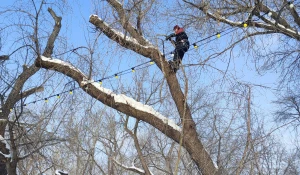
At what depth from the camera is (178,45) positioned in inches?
191

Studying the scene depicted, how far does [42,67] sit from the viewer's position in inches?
229

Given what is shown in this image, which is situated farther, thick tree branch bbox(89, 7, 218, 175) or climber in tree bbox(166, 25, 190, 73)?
thick tree branch bbox(89, 7, 218, 175)

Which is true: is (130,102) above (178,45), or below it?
below

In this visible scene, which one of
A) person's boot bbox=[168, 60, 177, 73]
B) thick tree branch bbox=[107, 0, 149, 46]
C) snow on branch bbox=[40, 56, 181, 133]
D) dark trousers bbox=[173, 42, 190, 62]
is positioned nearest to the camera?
dark trousers bbox=[173, 42, 190, 62]

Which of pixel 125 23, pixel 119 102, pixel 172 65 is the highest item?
pixel 125 23

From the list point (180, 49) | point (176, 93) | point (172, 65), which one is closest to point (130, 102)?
point (176, 93)

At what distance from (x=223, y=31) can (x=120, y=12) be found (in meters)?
1.47

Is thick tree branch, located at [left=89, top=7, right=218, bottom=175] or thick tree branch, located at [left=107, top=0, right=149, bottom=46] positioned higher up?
thick tree branch, located at [left=107, top=0, right=149, bottom=46]

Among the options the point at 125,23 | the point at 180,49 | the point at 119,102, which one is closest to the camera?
the point at 180,49

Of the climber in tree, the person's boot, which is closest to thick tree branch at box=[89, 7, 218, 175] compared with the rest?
the person's boot

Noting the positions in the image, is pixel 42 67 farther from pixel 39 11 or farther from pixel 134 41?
pixel 134 41

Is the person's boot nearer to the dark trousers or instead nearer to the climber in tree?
the climber in tree

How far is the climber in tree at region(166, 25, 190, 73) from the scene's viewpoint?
4.84 metres

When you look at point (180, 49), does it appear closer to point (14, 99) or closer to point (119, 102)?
point (119, 102)
